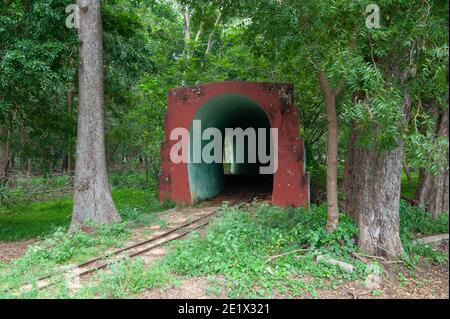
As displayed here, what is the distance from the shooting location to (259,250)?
21.2 ft

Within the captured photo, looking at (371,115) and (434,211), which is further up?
(371,115)

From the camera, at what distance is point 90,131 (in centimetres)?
887

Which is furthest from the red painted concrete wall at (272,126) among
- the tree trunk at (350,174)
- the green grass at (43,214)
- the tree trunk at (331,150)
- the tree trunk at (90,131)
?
the tree trunk at (331,150)

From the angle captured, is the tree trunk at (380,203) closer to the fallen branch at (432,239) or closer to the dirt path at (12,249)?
the fallen branch at (432,239)

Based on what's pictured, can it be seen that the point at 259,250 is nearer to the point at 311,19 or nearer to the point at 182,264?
the point at 182,264

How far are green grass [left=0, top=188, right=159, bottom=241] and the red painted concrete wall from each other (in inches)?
36.8

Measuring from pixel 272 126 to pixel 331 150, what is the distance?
15.1 ft

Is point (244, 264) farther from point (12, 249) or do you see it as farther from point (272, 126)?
point (272, 126)

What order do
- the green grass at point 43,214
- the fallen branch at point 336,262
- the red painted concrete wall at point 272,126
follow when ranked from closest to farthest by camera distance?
the fallen branch at point 336,262
the green grass at point 43,214
the red painted concrete wall at point 272,126

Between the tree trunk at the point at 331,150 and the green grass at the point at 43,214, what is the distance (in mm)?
4938

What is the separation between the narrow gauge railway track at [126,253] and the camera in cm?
557
